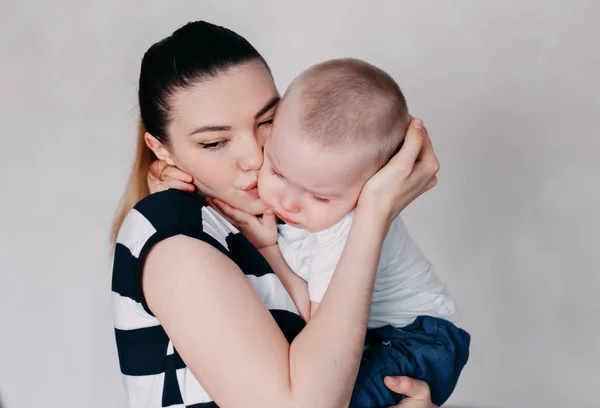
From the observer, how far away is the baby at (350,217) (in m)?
1.61

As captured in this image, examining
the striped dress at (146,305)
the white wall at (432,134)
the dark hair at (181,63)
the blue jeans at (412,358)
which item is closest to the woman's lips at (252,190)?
the striped dress at (146,305)

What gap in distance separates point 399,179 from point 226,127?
39 centimetres

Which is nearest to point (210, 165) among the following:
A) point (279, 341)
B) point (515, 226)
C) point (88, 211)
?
point (279, 341)

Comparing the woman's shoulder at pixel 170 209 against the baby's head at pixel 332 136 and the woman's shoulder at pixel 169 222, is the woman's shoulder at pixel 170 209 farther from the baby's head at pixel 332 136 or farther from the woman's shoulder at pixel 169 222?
the baby's head at pixel 332 136

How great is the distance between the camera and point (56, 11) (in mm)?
3088

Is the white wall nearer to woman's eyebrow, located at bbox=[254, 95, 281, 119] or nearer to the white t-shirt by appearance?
the white t-shirt

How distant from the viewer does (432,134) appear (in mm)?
3152

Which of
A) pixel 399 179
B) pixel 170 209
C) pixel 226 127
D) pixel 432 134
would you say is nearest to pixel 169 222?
pixel 170 209

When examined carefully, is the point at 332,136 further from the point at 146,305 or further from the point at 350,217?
the point at 146,305

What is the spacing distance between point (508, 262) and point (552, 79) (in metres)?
0.75

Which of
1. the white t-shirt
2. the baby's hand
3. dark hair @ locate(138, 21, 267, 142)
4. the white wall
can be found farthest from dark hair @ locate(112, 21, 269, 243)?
the white wall

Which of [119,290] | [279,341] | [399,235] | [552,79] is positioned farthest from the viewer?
[552,79]

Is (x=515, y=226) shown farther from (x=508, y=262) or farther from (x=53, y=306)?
(x=53, y=306)

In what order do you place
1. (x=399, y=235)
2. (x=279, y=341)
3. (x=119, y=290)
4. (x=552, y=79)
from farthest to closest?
(x=552, y=79)
(x=399, y=235)
(x=119, y=290)
(x=279, y=341)
